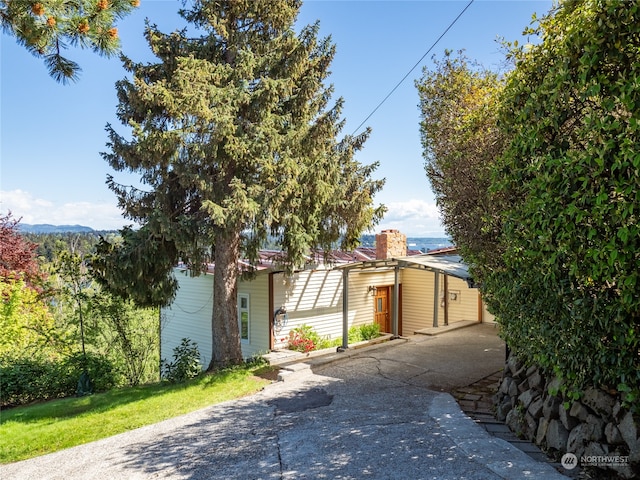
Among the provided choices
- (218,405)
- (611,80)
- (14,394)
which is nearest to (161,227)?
(218,405)

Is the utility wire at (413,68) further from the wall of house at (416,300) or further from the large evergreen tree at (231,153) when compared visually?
the wall of house at (416,300)

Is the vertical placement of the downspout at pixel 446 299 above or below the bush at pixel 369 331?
above

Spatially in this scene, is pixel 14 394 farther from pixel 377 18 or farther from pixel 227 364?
pixel 377 18

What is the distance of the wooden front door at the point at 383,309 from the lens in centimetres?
1573

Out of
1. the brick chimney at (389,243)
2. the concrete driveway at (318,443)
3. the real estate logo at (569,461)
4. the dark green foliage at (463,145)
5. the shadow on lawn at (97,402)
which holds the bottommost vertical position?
the shadow on lawn at (97,402)

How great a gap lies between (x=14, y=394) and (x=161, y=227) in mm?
5349

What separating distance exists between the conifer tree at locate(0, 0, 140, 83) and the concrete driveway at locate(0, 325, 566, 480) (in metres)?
4.52

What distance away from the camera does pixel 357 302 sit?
1493cm

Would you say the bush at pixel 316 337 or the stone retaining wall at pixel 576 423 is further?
the bush at pixel 316 337

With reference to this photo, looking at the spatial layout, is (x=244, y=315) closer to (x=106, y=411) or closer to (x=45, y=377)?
(x=45, y=377)

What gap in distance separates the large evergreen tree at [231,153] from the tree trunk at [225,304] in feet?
0.08

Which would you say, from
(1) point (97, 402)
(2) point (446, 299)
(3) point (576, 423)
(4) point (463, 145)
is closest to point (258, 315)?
(1) point (97, 402)

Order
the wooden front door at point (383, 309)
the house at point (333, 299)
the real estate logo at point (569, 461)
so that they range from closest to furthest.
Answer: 1. the real estate logo at point (569, 461)
2. the house at point (333, 299)
3. the wooden front door at point (383, 309)

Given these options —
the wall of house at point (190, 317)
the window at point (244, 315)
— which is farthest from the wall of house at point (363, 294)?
the wall of house at point (190, 317)
